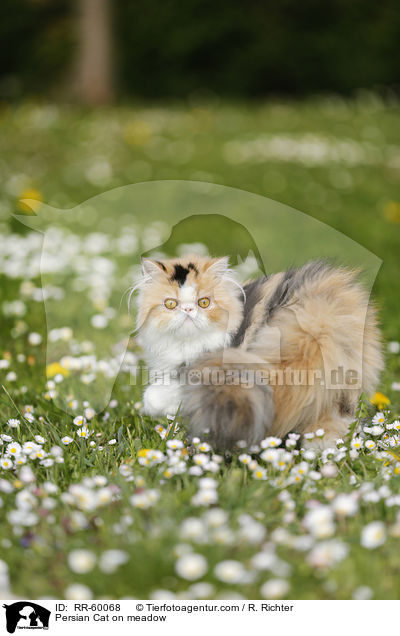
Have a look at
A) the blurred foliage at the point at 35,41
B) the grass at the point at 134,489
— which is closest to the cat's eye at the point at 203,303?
the grass at the point at 134,489

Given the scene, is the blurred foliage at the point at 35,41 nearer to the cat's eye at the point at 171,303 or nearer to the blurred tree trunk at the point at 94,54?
the blurred tree trunk at the point at 94,54

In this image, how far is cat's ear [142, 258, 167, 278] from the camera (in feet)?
6.65

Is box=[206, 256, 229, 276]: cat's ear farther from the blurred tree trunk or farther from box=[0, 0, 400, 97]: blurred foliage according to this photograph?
box=[0, 0, 400, 97]: blurred foliage

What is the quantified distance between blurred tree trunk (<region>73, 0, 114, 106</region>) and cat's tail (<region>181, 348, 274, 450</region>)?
435 inches

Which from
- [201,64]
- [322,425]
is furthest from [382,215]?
[201,64]

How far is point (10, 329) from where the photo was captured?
143 inches

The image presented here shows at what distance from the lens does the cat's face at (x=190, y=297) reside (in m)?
2.00

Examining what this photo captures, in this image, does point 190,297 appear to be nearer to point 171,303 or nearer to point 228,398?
point 171,303

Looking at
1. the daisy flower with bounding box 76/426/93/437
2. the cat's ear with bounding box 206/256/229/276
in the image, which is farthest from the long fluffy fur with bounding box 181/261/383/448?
the daisy flower with bounding box 76/426/93/437

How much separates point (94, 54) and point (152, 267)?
11.1 meters

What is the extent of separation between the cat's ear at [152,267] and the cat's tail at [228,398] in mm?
332

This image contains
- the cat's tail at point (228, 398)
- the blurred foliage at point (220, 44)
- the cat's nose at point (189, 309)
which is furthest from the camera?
the blurred foliage at point (220, 44)

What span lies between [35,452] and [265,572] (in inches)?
39.0
